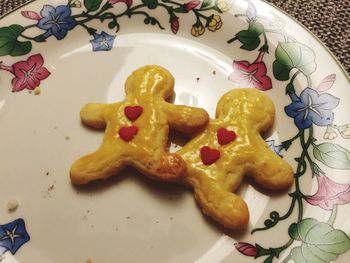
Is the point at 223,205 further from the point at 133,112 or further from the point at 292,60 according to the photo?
the point at 292,60

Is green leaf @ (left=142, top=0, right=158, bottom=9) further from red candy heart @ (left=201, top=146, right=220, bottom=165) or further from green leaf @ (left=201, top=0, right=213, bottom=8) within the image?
red candy heart @ (left=201, top=146, right=220, bottom=165)

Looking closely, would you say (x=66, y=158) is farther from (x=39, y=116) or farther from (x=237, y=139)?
(x=237, y=139)

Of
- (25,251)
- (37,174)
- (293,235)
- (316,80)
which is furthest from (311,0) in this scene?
(25,251)

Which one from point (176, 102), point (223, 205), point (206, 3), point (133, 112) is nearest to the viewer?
point (223, 205)

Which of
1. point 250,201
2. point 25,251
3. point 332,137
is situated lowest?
point 25,251

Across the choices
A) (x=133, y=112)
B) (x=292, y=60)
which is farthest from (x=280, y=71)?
(x=133, y=112)

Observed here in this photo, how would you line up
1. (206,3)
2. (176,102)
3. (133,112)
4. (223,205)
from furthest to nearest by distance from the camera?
1. (206,3)
2. (176,102)
3. (133,112)
4. (223,205)
